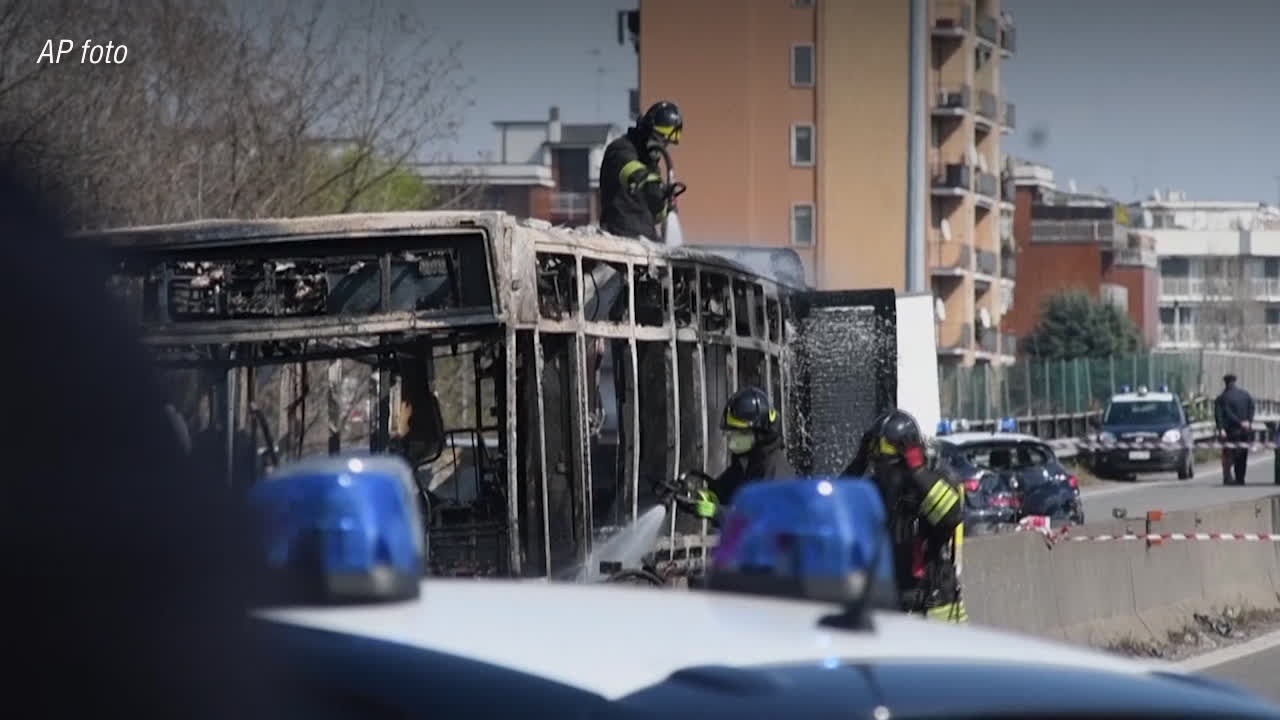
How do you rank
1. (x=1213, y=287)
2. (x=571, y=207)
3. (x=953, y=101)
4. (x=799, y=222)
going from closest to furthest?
1. (x=799, y=222)
2. (x=953, y=101)
3. (x=571, y=207)
4. (x=1213, y=287)

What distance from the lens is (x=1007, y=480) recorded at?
31.4 metres

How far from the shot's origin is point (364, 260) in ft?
39.9

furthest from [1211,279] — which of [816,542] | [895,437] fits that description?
[816,542]

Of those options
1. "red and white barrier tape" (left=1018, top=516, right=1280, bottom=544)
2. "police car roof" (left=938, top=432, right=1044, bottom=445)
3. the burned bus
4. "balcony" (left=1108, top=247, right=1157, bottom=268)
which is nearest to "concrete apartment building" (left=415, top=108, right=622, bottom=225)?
"balcony" (left=1108, top=247, right=1157, bottom=268)

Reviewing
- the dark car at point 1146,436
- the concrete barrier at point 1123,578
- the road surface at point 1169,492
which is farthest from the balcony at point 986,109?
the concrete barrier at point 1123,578

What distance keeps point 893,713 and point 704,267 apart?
12315 millimetres

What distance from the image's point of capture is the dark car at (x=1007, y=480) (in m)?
30.2

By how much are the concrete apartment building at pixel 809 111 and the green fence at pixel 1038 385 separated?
53.9 feet

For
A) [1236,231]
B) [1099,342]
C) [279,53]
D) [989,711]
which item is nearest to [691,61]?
[1099,342]

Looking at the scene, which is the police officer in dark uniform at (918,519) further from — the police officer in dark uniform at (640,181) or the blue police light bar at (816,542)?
the blue police light bar at (816,542)

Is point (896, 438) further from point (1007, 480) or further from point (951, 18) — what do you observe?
point (951, 18)

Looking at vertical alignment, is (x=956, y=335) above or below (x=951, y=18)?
below

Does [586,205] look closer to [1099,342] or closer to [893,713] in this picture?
[1099,342]

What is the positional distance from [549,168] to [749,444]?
4264 inches
